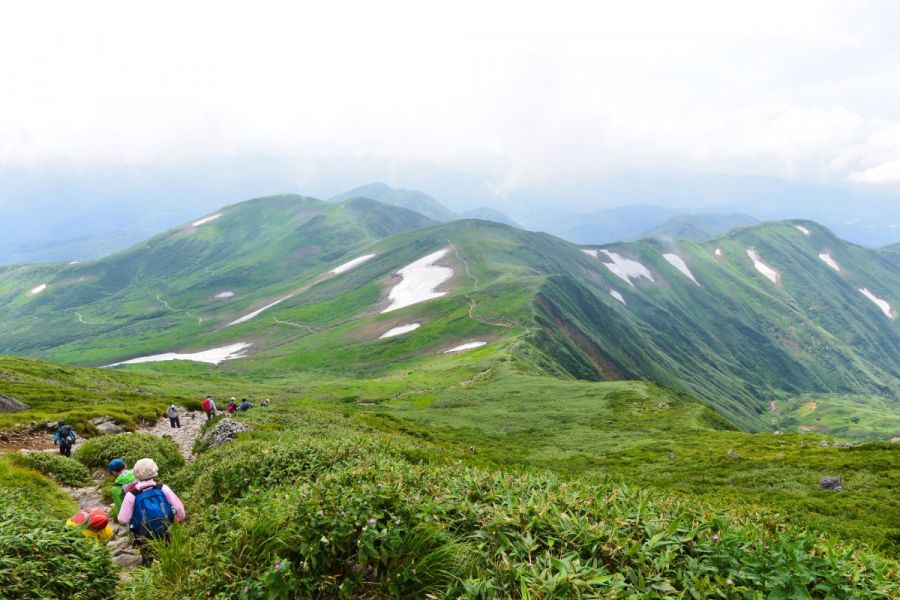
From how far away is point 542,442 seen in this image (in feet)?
165

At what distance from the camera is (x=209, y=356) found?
17500 cm

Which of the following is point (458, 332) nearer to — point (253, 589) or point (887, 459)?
point (887, 459)

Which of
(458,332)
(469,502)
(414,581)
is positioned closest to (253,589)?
(414,581)

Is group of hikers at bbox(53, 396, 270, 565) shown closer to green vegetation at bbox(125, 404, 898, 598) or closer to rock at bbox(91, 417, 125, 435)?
green vegetation at bbox(125, 404, 898, 598)

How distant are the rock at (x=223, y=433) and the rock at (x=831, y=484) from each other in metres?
34.3

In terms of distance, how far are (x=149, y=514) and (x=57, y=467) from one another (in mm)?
12310

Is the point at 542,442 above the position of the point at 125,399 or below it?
below

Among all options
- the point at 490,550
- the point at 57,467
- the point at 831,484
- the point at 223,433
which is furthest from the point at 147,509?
the point at 831,484

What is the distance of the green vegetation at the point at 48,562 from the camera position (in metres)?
7.55

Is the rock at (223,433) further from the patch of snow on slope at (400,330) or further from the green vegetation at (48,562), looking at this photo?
the patch of snow on slope at (400,330)

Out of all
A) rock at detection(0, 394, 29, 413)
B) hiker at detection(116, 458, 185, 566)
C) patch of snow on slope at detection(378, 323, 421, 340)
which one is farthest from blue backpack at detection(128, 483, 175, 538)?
patch of snow on slope at detection(378, 323, 421, 340)

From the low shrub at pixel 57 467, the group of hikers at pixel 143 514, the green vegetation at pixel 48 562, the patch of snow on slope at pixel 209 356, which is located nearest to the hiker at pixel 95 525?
the group of hikers at pixel 143 514

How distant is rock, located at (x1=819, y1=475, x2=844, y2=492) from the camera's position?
27495 millimetres

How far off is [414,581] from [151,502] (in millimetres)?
7805
